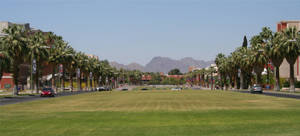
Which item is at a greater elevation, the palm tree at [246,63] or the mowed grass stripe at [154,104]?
the palm tree at [246,63]

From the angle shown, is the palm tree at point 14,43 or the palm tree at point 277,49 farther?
the palm tree at point 277,49

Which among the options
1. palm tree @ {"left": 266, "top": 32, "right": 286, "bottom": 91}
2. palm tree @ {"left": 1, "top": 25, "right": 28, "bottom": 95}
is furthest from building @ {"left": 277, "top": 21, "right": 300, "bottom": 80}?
palm tree @ {"left": 1, "top": 25, "right": 28, "bottom": 95}

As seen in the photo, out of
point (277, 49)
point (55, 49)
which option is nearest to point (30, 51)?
point (55, 49)

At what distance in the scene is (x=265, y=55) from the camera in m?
120

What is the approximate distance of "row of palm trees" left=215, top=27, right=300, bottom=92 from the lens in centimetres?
10256

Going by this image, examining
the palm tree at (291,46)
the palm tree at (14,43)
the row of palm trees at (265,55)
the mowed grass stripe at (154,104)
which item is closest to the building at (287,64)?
the row of palm trees at (265,55)

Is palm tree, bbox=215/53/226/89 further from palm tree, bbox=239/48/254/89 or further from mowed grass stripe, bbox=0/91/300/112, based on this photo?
mowed grass stripe, bbox=0/91/300/112

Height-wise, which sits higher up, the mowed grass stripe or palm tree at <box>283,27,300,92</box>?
palm tree at <box>283,27,300,92</box>

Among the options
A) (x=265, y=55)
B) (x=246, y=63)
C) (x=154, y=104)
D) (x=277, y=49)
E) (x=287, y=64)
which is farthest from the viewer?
(x=287, y=64)

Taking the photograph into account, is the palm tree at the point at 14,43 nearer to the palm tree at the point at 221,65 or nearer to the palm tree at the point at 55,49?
the palm tree at the point at 55,49

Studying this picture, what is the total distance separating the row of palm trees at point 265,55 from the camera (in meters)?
103

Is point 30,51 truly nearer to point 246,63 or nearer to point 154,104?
point 154,104

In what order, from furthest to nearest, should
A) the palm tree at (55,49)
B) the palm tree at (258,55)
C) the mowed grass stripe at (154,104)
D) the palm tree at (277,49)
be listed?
1. the palm tree at (55,49)
2. the palm tree at (258,55)
3. the palm tree at (277,49)
4. the mowed grass stripe at (154,104)

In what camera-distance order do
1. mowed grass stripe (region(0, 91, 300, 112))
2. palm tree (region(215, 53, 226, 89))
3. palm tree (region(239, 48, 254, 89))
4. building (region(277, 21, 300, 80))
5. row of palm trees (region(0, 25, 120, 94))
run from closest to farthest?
mowed grass stripe (region(0, 91, 300, 112)), row of palm trees (region(0, 25, 120, 94)), palm tree (region(239, 48, 254, 89)), building (region(277, 21, 300, 80)), palm tree (region(215, 53, 226, 89))
